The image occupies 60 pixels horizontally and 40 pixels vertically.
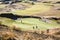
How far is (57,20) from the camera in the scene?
3822cm

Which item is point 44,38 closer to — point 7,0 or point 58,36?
point 58,36

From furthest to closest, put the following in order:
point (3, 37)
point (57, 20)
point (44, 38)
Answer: point (57, 20), point (44, 38), point (3, 37)

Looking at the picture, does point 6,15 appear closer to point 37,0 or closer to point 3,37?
point 3,37

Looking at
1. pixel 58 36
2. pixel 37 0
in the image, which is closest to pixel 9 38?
pixel 58 36

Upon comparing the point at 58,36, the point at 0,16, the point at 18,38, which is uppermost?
the point at 18,38

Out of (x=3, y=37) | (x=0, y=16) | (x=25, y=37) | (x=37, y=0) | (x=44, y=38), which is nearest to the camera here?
(x=3, y=37)

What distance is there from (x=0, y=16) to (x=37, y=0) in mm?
45862

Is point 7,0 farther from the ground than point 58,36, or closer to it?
closer to it

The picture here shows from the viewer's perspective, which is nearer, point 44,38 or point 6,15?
point 44,38

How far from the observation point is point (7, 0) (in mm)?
83750

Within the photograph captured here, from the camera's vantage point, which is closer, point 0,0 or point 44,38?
point 44,38

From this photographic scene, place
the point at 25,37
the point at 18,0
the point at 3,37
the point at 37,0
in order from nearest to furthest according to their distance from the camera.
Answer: the point at 3,37 → the point at 25,37 → the point at 18,0 → the point at 37,0

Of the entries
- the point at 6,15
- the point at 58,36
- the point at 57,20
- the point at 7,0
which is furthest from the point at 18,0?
the point at 58,36

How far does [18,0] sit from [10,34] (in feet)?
208
